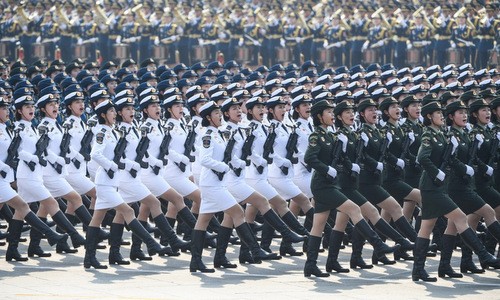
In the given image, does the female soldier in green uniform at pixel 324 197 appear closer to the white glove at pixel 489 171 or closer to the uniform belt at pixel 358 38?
the white glove at pixel 489 171

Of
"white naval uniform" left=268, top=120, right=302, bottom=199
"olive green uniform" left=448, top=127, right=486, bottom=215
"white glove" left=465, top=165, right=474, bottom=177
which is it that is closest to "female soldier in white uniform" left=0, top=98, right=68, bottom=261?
"white naval uniform" left=268, top=120, right=302, bottom=199

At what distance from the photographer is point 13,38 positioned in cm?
3634

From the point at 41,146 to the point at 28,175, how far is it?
37 cm

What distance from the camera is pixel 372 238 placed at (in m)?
15.8

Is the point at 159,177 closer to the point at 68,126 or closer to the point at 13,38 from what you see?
the point at 68,126

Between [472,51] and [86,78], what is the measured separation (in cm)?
1283

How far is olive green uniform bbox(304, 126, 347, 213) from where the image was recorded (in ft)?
51.5

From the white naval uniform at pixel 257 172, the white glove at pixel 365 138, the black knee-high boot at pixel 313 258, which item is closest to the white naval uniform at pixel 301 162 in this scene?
the white naval uniform at pixel 257 172

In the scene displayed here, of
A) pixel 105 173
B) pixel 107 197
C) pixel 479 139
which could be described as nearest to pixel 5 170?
pixel 105 173

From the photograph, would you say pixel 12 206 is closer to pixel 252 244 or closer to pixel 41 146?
pixel 41 146

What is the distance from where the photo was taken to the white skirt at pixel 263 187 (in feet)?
57.0

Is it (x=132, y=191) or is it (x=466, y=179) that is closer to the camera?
(x=466, y=179)

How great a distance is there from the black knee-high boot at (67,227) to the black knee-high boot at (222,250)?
1.70 metres

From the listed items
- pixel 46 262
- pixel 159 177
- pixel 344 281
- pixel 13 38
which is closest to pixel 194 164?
pixel 159 177
